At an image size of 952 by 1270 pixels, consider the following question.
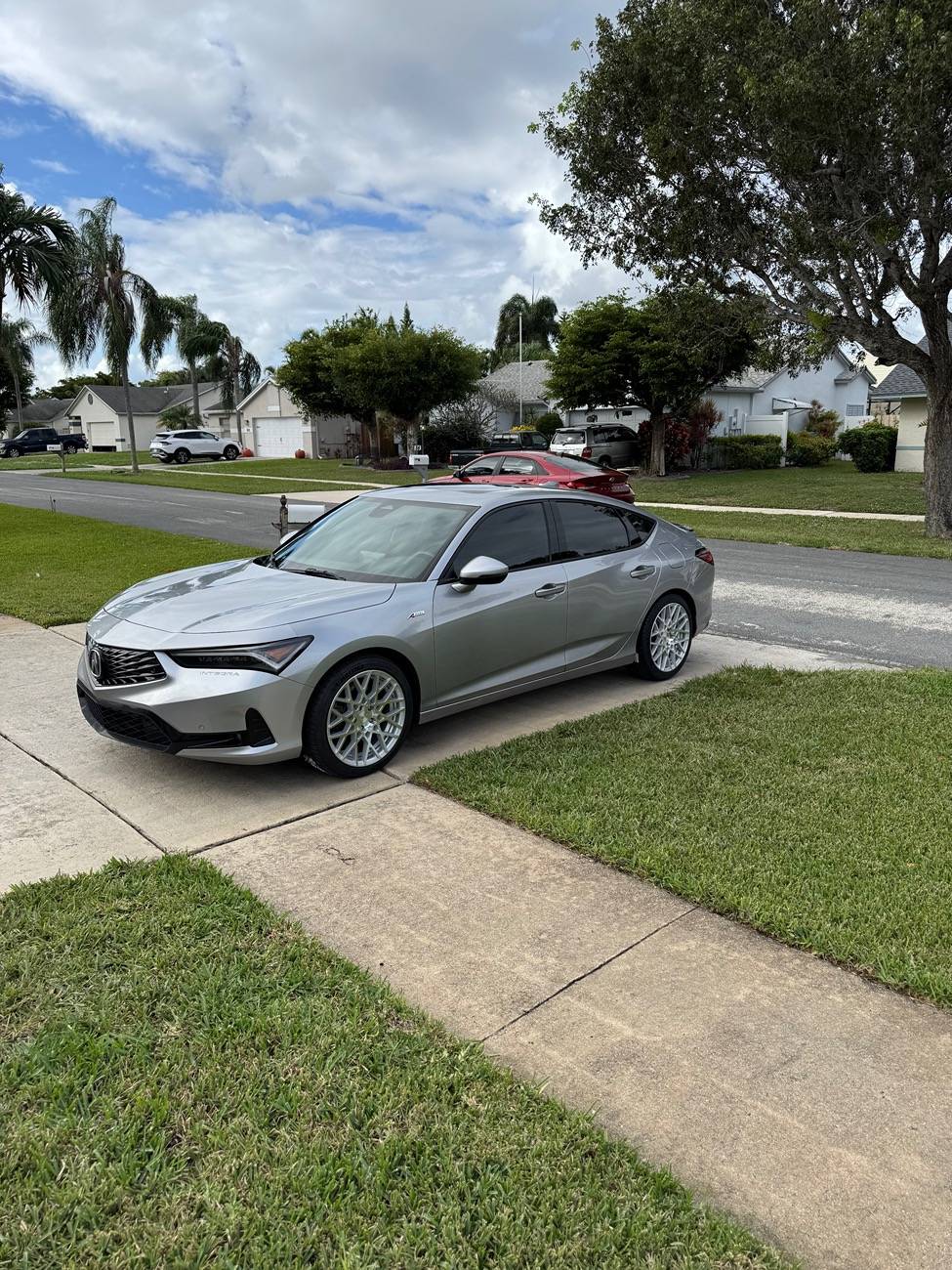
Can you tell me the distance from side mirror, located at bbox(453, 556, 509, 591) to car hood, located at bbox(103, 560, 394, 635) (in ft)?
1.38

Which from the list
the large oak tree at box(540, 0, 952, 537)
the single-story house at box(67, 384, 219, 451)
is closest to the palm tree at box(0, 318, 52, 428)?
the single-story house at box(67, 384, 219, 451)

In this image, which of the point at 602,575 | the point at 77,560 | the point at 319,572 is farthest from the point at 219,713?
the point at 77,560

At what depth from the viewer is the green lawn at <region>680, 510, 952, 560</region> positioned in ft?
47.8

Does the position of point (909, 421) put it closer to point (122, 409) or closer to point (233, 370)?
point (233, 370)

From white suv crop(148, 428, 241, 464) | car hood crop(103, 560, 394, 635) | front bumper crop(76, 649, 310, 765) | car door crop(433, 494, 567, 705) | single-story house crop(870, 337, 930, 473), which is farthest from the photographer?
white suv crop(148, 428, 241, 464)

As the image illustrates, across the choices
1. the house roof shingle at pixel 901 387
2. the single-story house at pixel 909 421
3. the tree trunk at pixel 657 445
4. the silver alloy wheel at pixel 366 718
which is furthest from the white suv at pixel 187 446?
the silver alloy wheel at pixel 366 718

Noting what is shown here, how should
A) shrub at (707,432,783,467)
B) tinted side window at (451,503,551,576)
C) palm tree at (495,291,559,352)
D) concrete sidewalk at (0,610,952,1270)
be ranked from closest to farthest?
concrete sidewalk at (0,610,952,1270)
tinted side window at (451,503,551,576)
shrub at (707,432,783,467)
palm tree at (495,291,559,352)

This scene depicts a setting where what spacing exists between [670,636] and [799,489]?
20482 mm

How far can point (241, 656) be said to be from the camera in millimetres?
4453

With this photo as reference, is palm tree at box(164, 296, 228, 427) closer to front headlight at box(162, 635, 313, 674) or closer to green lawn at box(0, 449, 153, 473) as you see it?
green lawn at box(0, 449, 153, 473)

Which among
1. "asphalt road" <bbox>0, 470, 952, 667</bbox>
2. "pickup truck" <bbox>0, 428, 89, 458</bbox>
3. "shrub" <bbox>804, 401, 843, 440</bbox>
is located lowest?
"asphalt road" <bbox>0, 470, 952, 667</bbox>

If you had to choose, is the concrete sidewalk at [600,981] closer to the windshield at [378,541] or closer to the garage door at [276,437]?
the windshield at [378,541]

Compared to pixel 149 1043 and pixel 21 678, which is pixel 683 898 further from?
pixel 21 678

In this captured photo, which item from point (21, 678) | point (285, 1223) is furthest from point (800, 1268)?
point (21, 678)
